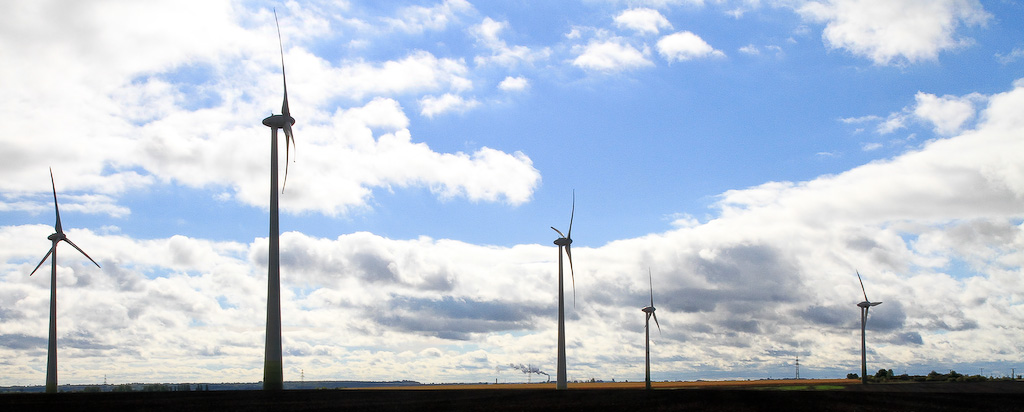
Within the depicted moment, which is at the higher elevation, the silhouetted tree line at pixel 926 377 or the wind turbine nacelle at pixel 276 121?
the wind turbine nacelle at pixel 276 121

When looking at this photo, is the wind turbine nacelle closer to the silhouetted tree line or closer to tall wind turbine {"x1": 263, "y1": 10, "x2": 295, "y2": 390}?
tall wind turbine {"x1": 263, "y1": 10, "x2": 295, "y2": 390}

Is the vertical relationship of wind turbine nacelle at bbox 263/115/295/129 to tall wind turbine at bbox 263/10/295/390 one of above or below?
above

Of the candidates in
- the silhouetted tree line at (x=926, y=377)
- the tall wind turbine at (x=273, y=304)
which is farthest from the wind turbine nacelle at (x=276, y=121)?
the silhouetted tree line at (x=926, y=377)

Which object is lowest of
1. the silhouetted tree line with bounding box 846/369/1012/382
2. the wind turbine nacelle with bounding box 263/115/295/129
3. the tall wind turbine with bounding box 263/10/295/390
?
the silhouetted tree line with bounding box 846/369/1012/382

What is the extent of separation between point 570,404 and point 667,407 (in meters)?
7.30

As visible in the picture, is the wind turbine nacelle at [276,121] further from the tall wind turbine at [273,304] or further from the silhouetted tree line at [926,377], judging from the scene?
the silhouetted tree line at [926,377]

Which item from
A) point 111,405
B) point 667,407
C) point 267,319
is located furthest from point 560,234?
point 111,405

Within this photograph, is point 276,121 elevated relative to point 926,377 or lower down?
elevated

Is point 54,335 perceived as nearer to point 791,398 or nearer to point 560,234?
point 560,234

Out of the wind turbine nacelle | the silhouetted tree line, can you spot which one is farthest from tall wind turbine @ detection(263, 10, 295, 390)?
the silhouetted tree line

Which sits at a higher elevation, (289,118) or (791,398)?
(289,118)

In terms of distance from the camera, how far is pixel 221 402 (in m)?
51.2

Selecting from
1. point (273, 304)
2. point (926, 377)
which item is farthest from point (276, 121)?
point (926, 377)

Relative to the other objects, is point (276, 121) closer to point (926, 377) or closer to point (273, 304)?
point (273, 304)
